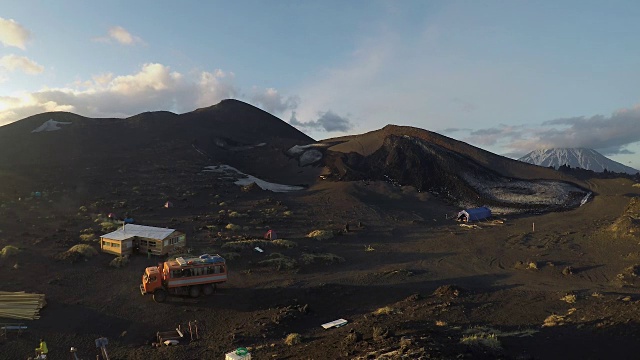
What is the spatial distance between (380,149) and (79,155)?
2709 inches

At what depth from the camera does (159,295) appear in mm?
23828

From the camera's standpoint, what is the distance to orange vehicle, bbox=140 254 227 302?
23.8m

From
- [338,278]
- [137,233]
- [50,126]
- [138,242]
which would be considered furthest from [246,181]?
[50,126]

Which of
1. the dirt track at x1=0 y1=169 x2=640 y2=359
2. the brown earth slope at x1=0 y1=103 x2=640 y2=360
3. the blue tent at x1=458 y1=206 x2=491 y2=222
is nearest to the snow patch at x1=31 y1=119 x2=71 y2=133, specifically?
the brown earth slope at x1=0 y1=103 x2=640 y2=360

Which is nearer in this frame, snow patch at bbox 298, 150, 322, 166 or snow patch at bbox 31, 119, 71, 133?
snow patch at bbox 298, 150, 322, 166

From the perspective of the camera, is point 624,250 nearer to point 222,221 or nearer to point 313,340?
point 313,340

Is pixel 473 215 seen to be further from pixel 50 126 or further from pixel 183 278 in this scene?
pixel 50 126

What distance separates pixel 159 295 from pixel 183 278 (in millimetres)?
1700

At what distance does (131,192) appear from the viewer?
59.9 m

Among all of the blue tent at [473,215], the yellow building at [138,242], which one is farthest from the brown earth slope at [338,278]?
the blue tent at [473,215]

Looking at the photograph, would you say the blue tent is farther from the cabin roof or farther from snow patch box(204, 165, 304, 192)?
the cabin roof

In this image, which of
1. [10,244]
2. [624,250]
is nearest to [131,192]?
[10,244]

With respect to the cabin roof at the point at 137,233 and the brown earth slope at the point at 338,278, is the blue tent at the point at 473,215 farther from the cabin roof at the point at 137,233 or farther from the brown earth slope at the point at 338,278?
the cabin roof at the point at 137,233

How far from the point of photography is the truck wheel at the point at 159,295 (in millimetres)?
23812
